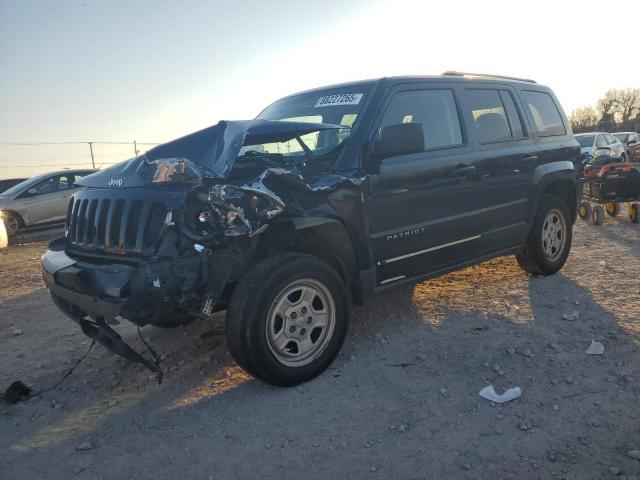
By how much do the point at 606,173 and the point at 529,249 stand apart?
4.73m

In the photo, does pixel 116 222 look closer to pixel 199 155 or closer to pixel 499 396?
pixel 199 155

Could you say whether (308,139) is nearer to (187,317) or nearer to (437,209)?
(437,209)

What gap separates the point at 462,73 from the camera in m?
4.80

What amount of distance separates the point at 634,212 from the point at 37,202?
12.5 meters

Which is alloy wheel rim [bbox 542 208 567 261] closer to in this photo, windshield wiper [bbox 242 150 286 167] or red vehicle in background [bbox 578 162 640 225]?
windshield wiper [bbox 242 150 286 167]

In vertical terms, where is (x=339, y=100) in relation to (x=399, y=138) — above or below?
above

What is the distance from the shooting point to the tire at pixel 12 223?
38.7ft

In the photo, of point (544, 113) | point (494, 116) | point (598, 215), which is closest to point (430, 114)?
point (494, 116)

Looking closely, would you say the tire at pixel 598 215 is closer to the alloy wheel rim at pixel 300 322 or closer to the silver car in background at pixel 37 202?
the alloy wheel rim at pixel 300 322

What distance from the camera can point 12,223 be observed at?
471 inches

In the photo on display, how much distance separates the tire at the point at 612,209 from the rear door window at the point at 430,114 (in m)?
6.38

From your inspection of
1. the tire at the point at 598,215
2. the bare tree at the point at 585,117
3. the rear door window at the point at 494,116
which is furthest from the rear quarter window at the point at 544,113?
the bare tree at the point at 585,117

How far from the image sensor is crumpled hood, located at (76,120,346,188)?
10.4ft

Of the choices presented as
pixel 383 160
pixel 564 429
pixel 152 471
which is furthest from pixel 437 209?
pixel 152 471
